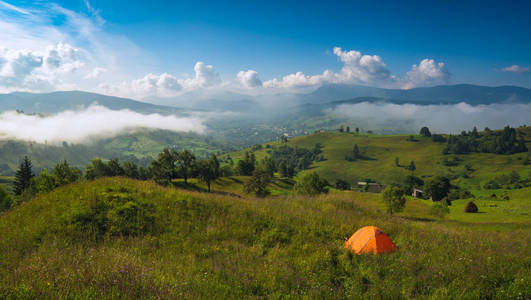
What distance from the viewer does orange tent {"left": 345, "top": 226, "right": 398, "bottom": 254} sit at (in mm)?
7680

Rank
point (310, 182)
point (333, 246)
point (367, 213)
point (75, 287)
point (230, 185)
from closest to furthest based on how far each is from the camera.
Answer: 1. point (75, 287)
2. point (333, 246)
3. point (367, 213)
4. point (310, 182)
5. point (230, 185)

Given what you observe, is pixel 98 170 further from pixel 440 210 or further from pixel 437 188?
pixel 437 188

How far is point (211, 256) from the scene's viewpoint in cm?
681

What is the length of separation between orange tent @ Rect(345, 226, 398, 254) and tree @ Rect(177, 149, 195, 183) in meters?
68.0

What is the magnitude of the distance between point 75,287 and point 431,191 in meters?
115

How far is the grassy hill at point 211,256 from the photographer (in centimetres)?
485

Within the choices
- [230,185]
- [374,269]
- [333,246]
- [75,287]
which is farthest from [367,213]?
[230,185]

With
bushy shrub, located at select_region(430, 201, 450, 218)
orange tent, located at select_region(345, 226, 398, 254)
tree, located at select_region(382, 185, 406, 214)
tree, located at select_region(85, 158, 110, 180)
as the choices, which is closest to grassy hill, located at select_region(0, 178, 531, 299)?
orange tent, located at select_region(345, 226, 398, 254)

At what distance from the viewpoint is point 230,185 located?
91.2 meters

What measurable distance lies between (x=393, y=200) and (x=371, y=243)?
144 feet

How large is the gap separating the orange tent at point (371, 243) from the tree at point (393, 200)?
140ft

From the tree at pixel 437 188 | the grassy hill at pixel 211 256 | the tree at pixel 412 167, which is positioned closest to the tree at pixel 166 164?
the grassy hill at pixel 211 256

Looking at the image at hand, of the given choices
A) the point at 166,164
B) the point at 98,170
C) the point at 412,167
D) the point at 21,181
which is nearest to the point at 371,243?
the point at 166,164

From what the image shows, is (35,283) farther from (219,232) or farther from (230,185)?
(230,185)
